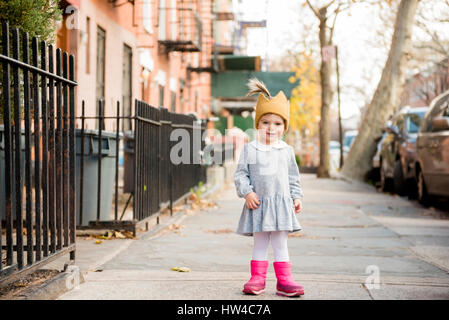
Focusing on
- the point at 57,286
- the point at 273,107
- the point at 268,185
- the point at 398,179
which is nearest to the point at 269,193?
the point at 268,185

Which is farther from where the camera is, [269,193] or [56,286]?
[269,193]

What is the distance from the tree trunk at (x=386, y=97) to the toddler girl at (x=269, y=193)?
620 inches

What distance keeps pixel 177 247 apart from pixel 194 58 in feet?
74.2

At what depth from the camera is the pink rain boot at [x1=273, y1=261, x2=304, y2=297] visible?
4453 millimetres

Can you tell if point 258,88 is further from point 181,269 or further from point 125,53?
point 125,53

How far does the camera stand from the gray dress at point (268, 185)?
4.59 meters

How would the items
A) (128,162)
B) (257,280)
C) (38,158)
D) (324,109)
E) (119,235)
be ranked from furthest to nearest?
(324,109)
(128,162)
(119,235)
(257,280)
(38,158)

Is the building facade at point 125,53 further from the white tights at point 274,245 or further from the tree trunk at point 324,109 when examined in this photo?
the white tights at point 274,245

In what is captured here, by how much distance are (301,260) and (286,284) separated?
1.61 metres

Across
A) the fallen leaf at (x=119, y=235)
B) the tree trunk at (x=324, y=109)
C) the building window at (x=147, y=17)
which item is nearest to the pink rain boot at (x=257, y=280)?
the fallen leaf at (x=119, y=235)

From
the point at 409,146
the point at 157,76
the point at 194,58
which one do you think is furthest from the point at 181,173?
the point at 194,58

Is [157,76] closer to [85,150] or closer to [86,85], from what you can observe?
[86,85]

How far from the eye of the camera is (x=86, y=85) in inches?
519

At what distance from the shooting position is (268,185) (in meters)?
4.65
